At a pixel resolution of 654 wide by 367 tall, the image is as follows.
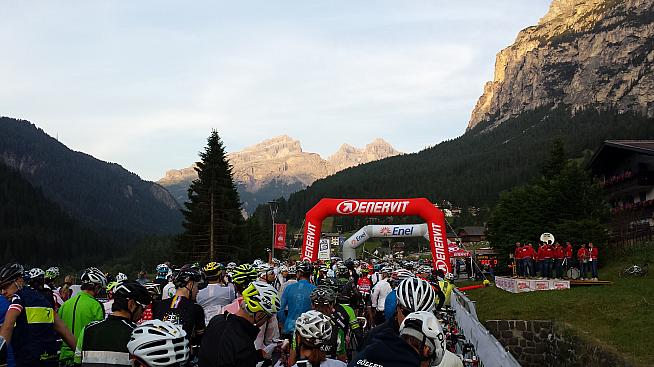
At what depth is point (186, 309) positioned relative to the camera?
6617 millimetres

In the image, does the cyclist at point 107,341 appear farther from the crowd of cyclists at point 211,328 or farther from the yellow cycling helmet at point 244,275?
the yellow cycling helmet at point 244,275

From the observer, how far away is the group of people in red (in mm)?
25016

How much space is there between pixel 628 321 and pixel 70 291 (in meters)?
13.3

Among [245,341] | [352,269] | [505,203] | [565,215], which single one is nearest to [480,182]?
[505,203]

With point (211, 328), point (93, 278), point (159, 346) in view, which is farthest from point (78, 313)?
point (159, 346)

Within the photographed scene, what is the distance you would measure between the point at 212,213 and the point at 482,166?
12295 centimetres

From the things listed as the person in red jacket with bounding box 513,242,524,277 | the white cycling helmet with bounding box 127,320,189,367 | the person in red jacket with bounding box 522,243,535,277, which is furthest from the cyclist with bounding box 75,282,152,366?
the person in red jacket with bounding box 513,242,524,277

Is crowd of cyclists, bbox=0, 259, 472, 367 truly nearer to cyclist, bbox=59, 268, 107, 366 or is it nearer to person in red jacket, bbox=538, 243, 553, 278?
cyclist, bbox=59, 268, 107, 366

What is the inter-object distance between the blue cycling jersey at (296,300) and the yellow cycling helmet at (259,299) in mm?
3131

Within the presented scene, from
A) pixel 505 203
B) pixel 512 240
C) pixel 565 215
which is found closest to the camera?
pixel 565 215

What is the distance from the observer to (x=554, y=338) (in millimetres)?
15352

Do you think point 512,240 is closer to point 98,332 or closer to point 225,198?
point 225,198

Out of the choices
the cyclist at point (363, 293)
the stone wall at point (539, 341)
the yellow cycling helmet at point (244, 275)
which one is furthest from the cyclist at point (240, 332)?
the stone wall at point (539, 341)

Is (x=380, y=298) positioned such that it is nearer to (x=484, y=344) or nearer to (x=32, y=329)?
(x=484, y=344)
